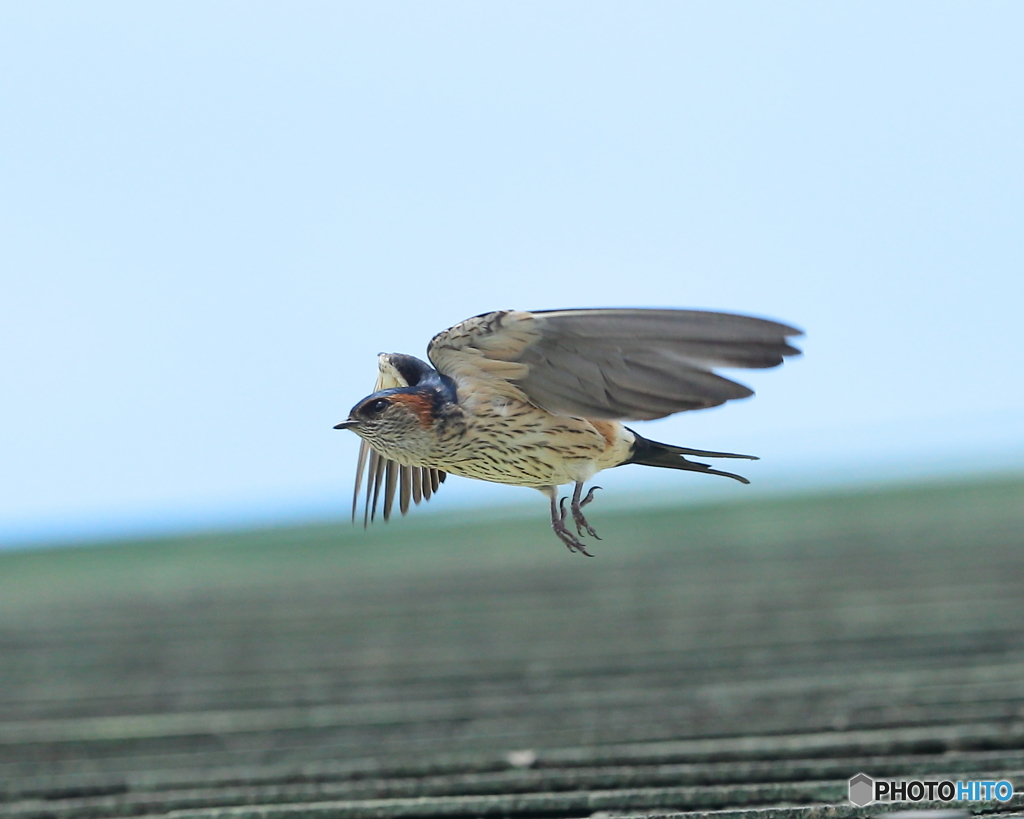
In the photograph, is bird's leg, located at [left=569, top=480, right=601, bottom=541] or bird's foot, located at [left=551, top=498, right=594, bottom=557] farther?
bird's leg, located at [left=569, top=480, right=601, bottom=541]

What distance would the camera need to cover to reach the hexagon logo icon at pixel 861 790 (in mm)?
2187

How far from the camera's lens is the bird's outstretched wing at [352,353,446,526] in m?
2.23

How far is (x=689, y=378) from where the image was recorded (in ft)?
5.64

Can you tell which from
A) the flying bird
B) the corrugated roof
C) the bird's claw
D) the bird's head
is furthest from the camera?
the corrugated roof

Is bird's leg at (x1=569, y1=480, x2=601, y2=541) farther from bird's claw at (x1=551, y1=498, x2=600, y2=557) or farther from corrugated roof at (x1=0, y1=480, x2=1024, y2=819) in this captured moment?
corrugated roof at (x1=0, y1=480, x2=1024, y2=819)

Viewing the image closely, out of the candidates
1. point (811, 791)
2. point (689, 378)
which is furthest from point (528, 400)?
point (811, 791)

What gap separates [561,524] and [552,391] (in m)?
0.21

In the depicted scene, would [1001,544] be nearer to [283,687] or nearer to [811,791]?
[283,687]

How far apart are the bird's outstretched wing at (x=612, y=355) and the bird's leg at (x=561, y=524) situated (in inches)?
6.1

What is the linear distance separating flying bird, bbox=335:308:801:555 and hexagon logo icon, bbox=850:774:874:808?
64cm
